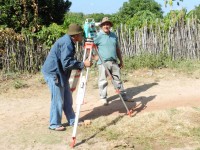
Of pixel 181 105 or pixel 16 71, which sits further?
pixel 16 71

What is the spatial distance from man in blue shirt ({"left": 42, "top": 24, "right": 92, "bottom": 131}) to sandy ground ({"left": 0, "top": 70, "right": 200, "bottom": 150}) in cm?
38

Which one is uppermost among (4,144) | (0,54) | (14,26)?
(14,26)

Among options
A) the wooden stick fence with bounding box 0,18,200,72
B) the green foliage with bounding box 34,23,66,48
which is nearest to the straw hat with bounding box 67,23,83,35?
the green foliage with bounding box 34,23,66,48

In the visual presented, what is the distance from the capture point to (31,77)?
Answer: 9539 mm

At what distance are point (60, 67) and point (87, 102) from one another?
1981mm

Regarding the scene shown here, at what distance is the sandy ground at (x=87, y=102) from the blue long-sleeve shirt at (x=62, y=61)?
36.0 inches

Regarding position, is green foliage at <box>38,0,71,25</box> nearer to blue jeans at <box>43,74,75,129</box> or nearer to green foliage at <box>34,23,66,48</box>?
green foliage at <box>34,23,66,48</box>

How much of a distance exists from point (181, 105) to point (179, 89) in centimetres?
138

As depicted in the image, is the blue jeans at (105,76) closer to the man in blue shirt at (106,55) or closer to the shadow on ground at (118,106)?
the man in blue shirt at (106,55)

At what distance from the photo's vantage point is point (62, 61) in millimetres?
5352

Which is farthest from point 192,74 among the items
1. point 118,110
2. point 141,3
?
point 141,3

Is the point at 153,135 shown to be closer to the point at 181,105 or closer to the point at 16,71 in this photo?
the point at 181,105

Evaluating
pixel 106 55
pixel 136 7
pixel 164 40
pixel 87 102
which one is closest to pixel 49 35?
pixel 164 40

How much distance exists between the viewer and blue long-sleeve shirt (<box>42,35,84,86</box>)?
210 inches
